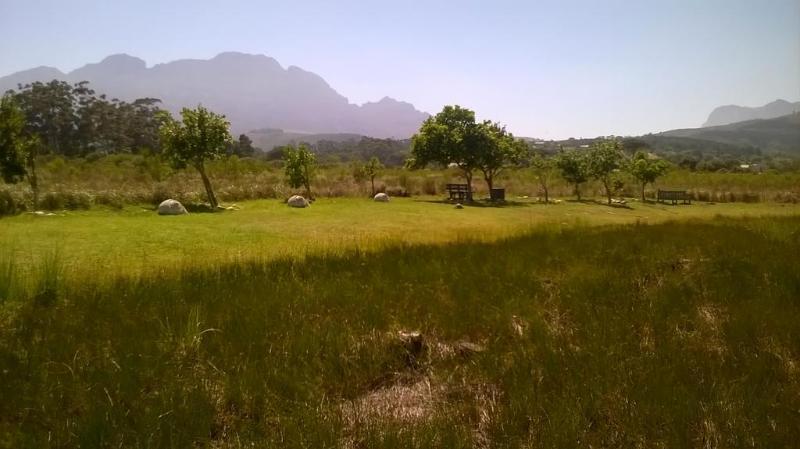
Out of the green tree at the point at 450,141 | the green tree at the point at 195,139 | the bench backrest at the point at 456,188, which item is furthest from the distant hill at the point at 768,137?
the green tree at the point at 195,139

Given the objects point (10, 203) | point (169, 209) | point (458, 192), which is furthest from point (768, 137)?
point (10, 203)

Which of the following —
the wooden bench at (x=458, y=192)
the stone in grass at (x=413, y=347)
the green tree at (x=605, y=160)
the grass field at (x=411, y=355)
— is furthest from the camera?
the green tree at (x=605, y=160)

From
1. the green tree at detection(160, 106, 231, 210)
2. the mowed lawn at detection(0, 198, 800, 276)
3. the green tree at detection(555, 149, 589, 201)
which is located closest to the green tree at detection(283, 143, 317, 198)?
the green tree at detection(160, 106, 231, 210)

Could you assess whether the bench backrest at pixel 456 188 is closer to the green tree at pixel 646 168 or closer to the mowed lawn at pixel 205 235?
the mowed lawn at pixel 205 235

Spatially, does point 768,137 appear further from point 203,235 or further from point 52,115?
point 52,115

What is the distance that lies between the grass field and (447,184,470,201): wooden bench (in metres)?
23.9

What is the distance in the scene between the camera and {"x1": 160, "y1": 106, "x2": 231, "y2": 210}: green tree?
23266 millimetres

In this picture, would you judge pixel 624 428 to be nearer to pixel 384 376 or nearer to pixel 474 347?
pixel 474 347

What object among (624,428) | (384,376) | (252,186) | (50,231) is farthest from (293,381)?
(252,186)

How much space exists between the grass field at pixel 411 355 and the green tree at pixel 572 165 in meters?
28.0

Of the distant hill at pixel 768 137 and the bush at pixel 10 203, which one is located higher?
the distant hill at pixel 768 137

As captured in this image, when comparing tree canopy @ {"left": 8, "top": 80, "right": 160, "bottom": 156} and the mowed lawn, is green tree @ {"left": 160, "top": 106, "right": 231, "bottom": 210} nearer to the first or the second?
the mowed lawn

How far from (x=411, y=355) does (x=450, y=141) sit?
95.9 feet

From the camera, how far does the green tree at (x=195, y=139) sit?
2327 centimetres
